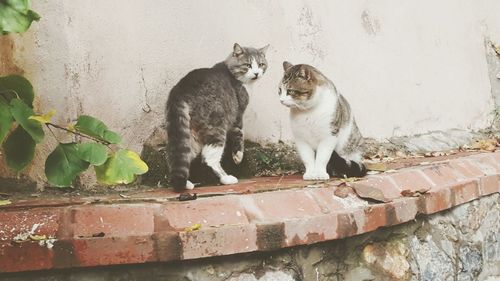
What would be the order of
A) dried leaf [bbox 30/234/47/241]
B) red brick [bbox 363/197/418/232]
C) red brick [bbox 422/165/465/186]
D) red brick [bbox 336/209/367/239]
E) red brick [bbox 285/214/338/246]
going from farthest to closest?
red brick [bbox 422/165/465/186], red brick [bbox 363/197/418/232], red brick [bbox 336/209/367/239], red brick [bbox 285/214/338/246], dried leaf [bbox 30/234/47/241]

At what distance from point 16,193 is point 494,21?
4.57 meters

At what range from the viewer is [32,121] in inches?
61.7

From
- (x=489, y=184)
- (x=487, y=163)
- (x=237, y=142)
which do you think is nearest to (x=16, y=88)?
(x=237, y=142)

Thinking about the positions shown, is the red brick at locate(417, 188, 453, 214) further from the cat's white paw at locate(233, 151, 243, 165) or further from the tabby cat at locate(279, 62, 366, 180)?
the cat's white paw at locate(233, 151, 243, 165)

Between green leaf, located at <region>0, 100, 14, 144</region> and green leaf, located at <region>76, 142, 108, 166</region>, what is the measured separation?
22 centimetres

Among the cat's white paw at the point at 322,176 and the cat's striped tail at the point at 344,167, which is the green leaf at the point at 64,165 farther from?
the cat's striped tail at the point at 344,167

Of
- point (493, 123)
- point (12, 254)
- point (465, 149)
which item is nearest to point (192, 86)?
point (12, 254)

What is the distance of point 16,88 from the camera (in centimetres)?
165

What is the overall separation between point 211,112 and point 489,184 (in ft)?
5.49

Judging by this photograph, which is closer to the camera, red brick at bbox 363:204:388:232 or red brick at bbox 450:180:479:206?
red brick at bbox 363:204:388:232

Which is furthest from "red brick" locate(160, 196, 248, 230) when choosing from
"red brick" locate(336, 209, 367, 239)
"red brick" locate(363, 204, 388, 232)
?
"red brick" locate(363, 204, 388, 232)

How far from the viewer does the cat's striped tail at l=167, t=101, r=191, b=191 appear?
2.13m

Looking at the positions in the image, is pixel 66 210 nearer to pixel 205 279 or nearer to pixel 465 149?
pixel 205 279

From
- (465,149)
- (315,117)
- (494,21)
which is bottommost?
(465,149)
